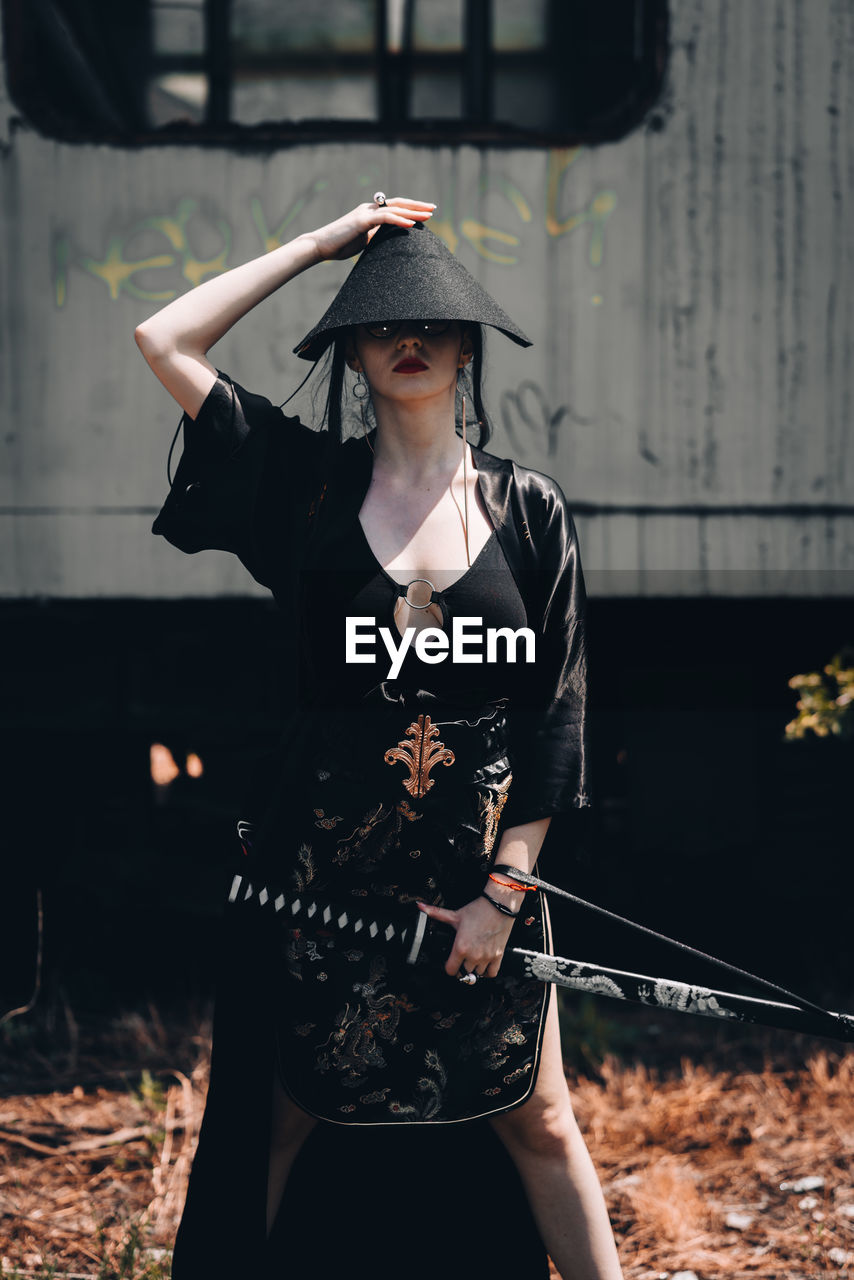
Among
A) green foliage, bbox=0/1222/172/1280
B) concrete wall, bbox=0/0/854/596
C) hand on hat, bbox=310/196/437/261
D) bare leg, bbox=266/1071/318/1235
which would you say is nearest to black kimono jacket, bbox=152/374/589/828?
hand on hat, bbox=310/196/437/261

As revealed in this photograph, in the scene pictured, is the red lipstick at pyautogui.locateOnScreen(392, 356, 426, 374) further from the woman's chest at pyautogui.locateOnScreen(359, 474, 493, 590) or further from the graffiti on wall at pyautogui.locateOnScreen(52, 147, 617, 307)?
the graffiti on wall at pyautogui.locateOnScreen(52, 147, 617, 307)

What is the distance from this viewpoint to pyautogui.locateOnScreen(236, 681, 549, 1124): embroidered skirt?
6.40 ft

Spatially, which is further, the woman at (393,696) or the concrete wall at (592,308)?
the concrete wall at (592,308)

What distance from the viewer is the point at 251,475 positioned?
1.98 metres

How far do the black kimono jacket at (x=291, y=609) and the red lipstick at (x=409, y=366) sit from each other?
232 mm

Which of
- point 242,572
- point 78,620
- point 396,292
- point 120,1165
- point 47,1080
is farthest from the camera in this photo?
A: point 78,620

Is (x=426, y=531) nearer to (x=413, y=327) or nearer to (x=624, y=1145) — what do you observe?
(x=413, y=327)

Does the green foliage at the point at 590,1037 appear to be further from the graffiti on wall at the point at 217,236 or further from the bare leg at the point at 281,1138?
the graffiti on wall at the point at 217,236

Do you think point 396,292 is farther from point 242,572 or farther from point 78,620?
point 78,620

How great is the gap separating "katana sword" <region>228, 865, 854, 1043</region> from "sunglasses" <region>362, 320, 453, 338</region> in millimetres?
1020

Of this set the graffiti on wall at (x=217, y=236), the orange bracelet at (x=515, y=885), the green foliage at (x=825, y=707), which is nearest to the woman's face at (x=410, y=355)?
the orange bracelet at (x=515, y=885)

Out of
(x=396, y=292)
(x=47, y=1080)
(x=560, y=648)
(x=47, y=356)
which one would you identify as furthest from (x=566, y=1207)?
(x=47, y=356)

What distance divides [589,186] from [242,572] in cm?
198

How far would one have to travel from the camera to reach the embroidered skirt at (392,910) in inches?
76.9
